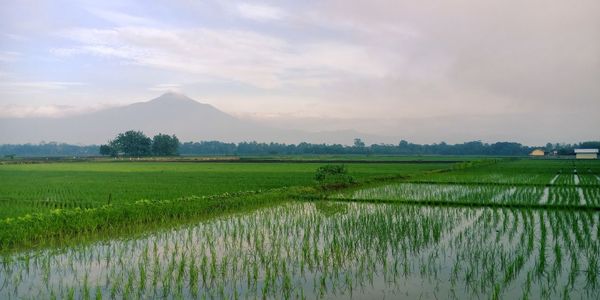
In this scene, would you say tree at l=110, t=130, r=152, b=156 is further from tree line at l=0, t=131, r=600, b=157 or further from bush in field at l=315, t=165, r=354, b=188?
bush in field at l=315, t=165, r=354, b=188

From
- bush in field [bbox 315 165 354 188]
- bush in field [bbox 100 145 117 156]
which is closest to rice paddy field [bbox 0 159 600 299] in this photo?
bush in field [bbox 315 165 354 188]

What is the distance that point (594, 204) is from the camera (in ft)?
46.2

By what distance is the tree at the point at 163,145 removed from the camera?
97875 mm

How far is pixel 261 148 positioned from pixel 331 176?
13263cm

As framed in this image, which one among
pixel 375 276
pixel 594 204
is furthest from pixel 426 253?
pixel 594 204

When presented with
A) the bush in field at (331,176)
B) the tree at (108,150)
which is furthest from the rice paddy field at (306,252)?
the tree at (108,150)

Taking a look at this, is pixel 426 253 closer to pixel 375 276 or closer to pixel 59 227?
pixel 375 276

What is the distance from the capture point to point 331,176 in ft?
69.5

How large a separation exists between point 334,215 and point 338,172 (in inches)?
386

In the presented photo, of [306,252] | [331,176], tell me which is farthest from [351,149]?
[306,252]

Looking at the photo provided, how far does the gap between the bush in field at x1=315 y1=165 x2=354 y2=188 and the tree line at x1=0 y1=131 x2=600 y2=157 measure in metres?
80.0

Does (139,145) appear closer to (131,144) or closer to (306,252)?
(131,144)

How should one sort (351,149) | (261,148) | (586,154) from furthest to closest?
(261,148), (351,149), (586,154)

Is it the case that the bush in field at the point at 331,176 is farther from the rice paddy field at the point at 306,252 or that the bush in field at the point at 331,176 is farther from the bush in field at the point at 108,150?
the bush in field at the point at 108,150
